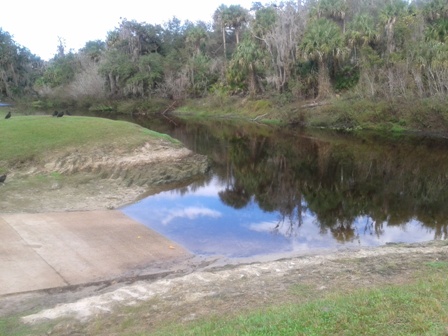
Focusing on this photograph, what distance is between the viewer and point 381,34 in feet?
174

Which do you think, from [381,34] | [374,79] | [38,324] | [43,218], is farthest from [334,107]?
[38,324]

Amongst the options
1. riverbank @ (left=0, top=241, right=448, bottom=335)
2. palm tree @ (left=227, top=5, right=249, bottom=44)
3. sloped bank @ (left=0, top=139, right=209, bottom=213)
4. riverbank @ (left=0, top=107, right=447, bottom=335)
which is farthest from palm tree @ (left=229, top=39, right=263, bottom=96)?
riverbank @ (left=0, top=241, right=448, bottom=335)

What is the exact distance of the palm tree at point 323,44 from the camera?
53406 mm

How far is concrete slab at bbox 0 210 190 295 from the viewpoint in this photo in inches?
480

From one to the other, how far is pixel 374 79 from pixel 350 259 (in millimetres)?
40981

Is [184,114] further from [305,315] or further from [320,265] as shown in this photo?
[305,315]

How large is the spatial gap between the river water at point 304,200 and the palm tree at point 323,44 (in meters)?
18.3

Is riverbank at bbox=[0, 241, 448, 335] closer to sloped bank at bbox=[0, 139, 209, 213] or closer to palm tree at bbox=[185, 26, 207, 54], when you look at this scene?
sloped bank at bbox=[0, 139, 209, 213]

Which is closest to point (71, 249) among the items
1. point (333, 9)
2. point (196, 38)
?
point (333, 9)

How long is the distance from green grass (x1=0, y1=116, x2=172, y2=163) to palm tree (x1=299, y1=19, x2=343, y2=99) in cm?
2836

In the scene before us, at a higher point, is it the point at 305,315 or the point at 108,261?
the point at 305,315

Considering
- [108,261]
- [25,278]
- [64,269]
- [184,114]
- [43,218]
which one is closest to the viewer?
[25,278]

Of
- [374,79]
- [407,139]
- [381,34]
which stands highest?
[381,34]

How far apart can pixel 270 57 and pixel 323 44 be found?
913cm
